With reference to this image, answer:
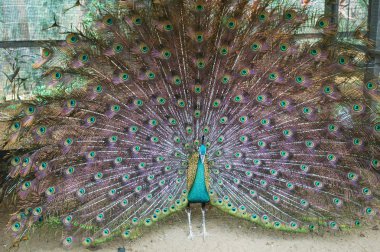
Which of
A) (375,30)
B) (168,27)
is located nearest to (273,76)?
(168,27)

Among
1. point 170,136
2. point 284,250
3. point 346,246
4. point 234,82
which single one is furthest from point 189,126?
point 346,246

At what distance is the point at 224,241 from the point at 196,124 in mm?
1141

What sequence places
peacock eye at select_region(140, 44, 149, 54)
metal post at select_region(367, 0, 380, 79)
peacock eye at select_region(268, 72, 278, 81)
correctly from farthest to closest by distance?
1. metal post at select_region(367, 0, 380, 79)
2. peacock eye at select_region(268, 72, 278, 81)
3. peacock eye at select_region(140, 44, 149, 54)

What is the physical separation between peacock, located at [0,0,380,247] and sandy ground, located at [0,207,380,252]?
15 centimetres

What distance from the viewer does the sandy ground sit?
3.99 meters

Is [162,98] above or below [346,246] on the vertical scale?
above

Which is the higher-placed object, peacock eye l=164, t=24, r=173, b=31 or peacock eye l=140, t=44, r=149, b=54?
peacock eye l=164, t=24, r=173, b=31

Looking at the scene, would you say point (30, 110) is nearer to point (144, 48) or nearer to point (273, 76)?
point (144, 48)

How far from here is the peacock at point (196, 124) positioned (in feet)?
12.5

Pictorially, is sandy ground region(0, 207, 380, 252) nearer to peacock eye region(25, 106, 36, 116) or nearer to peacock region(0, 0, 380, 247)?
peacock region(0, 0, 380, 247)

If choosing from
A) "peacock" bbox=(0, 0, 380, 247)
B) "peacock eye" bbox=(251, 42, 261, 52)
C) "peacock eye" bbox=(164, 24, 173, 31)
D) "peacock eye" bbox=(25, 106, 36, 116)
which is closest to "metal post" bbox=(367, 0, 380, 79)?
"peacock" bbox=(0, 0, 380, 247)

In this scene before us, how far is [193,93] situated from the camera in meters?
4.04

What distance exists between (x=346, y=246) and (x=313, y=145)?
0.98 m

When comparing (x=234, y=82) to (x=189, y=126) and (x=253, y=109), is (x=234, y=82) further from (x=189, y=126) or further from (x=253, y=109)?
(x=189, y=126)
